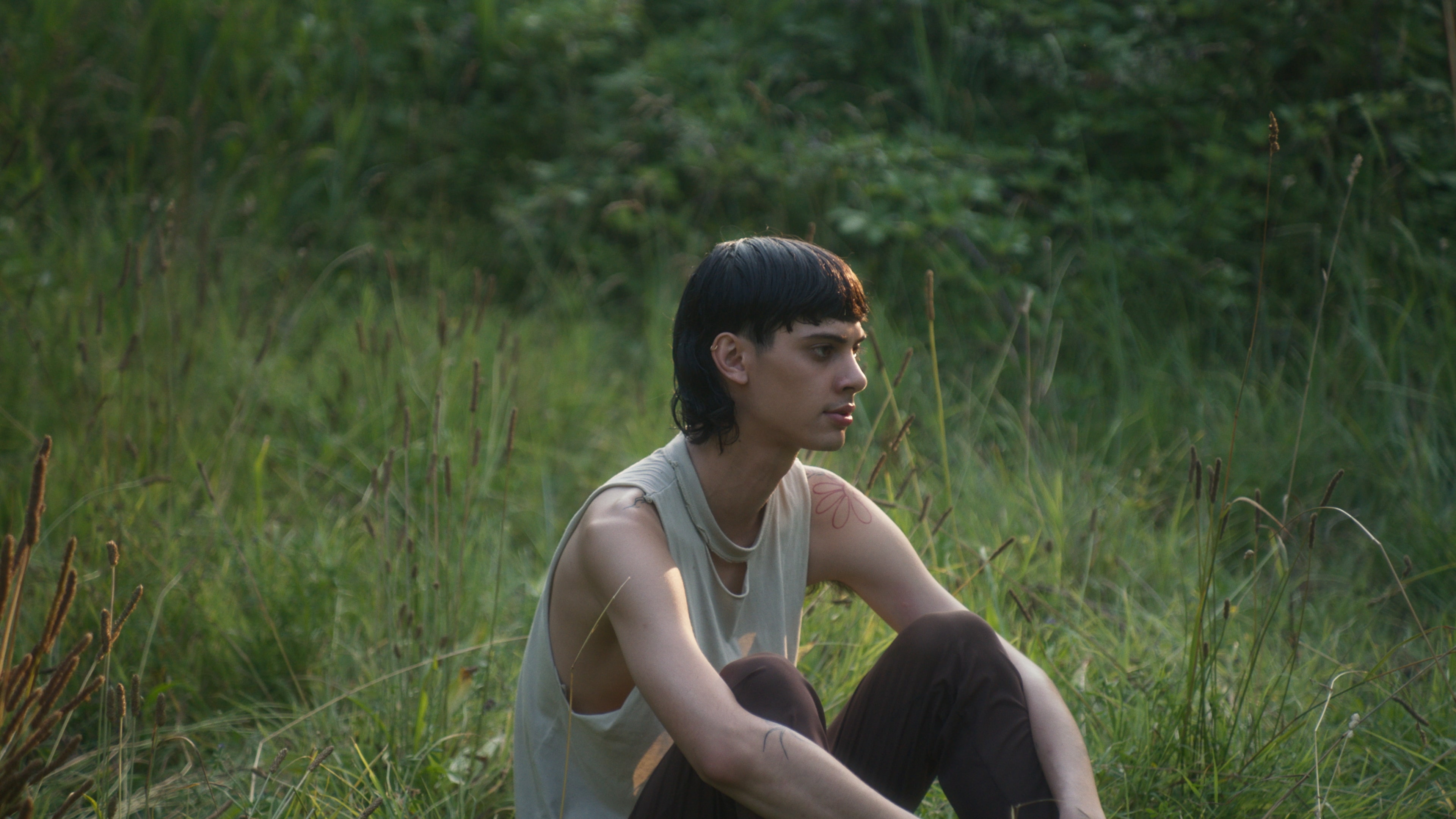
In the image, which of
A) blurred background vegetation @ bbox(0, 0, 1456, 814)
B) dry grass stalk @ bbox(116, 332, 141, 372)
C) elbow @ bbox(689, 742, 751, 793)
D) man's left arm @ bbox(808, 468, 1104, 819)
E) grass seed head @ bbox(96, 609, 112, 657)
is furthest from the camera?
blurred background vegetation @ bbox(0, 0, 1456, 814)

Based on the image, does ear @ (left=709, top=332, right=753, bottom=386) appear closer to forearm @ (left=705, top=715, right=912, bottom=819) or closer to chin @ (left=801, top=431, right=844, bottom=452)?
chin @ (left=801, top=431, right=844, bottom=452)

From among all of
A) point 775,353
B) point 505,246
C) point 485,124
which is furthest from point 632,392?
point 775,353

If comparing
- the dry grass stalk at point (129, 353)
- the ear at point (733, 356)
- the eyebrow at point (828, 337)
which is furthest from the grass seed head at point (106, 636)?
the dry grass stalk at point (129, 353)

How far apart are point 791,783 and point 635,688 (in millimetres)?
426

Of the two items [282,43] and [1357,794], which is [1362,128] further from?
[282,43]

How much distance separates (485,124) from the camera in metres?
6.14

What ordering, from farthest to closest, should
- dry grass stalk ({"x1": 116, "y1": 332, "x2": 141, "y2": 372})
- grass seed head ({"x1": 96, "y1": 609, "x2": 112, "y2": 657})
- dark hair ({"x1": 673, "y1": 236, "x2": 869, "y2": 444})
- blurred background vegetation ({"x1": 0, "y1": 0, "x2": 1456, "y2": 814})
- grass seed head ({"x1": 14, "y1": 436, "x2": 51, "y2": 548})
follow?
blurred background vegetation ({"x1": 0, "y1": 0, "x2": 1456, "y2": 814})
dry grass stalk ({"x1": 116, "y1": 332, "x2": 141, "y2": 372})
dark hair ({"x1": 673, "y1": 236, "x2": 869, "y2": 444})
grass seed head ({"x1": 96, "y1": 609, "x2": 112, "y2": 657})
grass seed head ({"x1": 14, "y1": 436, "x2": 51, "y2": 548})

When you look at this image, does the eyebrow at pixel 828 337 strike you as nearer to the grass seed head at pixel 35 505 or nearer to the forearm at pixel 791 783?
the forearm at pixel 791 783

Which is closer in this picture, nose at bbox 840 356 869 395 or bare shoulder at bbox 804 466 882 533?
nose at bbox 840 356 869 395

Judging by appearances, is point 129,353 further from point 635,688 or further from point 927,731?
point 927,731

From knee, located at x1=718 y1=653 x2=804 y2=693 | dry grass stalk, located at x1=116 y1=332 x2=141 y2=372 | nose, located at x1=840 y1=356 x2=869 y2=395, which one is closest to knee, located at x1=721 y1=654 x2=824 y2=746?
knee, located at x1=718 y1=653 x2=804 y2=693

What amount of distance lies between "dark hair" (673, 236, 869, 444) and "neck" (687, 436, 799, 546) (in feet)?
0.08

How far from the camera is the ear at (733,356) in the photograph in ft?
6.19

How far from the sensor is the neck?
Result: 192 centimetres
